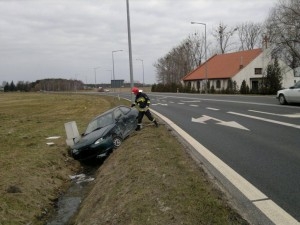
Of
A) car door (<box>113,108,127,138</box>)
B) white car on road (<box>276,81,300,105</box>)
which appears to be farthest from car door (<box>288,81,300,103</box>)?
car door (<box>113,108,127,138</box>)

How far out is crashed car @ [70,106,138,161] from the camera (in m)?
13.1

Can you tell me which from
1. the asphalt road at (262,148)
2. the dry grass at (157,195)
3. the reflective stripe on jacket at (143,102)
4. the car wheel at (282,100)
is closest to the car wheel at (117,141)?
the reflective stripe on jacket at (143,102)

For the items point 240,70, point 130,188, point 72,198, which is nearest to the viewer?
point 130,188

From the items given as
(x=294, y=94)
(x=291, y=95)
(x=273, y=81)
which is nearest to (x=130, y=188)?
(x=294, y=94)

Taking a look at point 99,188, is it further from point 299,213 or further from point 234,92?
point 234,92

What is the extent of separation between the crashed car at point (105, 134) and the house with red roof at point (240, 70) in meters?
46.5

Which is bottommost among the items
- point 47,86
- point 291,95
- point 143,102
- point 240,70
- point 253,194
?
point 47,86

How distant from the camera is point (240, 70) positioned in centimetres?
6625

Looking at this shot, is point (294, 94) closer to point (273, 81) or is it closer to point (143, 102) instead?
point (143, 102)

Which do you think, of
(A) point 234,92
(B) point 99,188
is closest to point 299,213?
(B) point 99,188

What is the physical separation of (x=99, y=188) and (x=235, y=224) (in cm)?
434

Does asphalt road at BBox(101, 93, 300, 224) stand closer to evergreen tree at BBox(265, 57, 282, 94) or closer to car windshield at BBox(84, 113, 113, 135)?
car windshield at BBox(84, 113, 113, 135)

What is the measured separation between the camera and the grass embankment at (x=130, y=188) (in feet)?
18.6

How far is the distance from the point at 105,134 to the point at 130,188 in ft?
20.5
